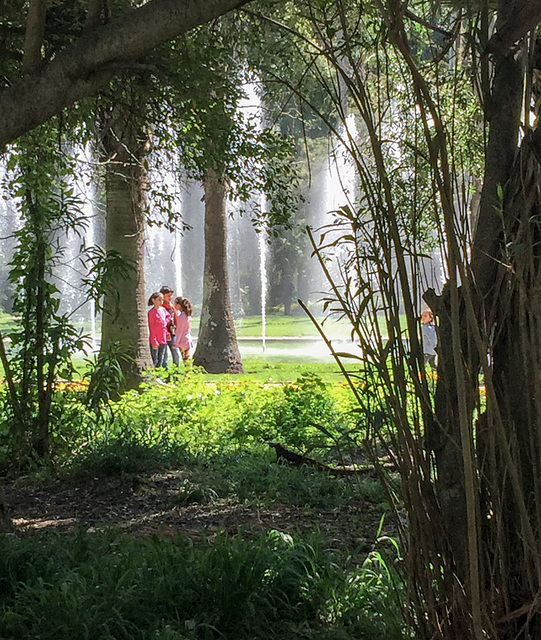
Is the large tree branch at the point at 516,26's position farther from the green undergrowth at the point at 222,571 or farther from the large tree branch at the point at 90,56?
A: the large tree branch at the point at 90,56

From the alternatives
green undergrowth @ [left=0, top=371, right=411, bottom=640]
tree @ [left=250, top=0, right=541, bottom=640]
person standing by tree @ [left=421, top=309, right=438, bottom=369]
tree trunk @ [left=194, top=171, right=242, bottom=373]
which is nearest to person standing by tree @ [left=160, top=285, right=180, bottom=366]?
tree trunk @ [left=194, top=171, right=242, bottom=373]

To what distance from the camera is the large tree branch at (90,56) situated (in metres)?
3.27

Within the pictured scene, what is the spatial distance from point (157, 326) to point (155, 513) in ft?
25.2

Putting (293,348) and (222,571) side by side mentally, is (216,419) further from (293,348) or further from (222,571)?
(293,348)

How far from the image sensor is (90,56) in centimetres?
338

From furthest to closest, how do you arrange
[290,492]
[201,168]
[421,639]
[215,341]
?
[215,341], [201,168], [290,492], [421,639]

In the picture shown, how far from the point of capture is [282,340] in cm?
3064

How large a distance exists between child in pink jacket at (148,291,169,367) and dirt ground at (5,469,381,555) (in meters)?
6.74

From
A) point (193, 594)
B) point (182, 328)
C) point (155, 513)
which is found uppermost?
Result: point (182, 328)

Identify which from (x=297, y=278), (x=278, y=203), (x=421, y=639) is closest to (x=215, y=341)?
(x=278, y=203)

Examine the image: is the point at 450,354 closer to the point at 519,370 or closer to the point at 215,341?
the point at 519,370

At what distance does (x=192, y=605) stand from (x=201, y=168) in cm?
352

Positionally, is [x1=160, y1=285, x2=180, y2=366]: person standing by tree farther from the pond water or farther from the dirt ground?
the pond water

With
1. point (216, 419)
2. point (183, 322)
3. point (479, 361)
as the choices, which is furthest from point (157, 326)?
point (479, 361)
